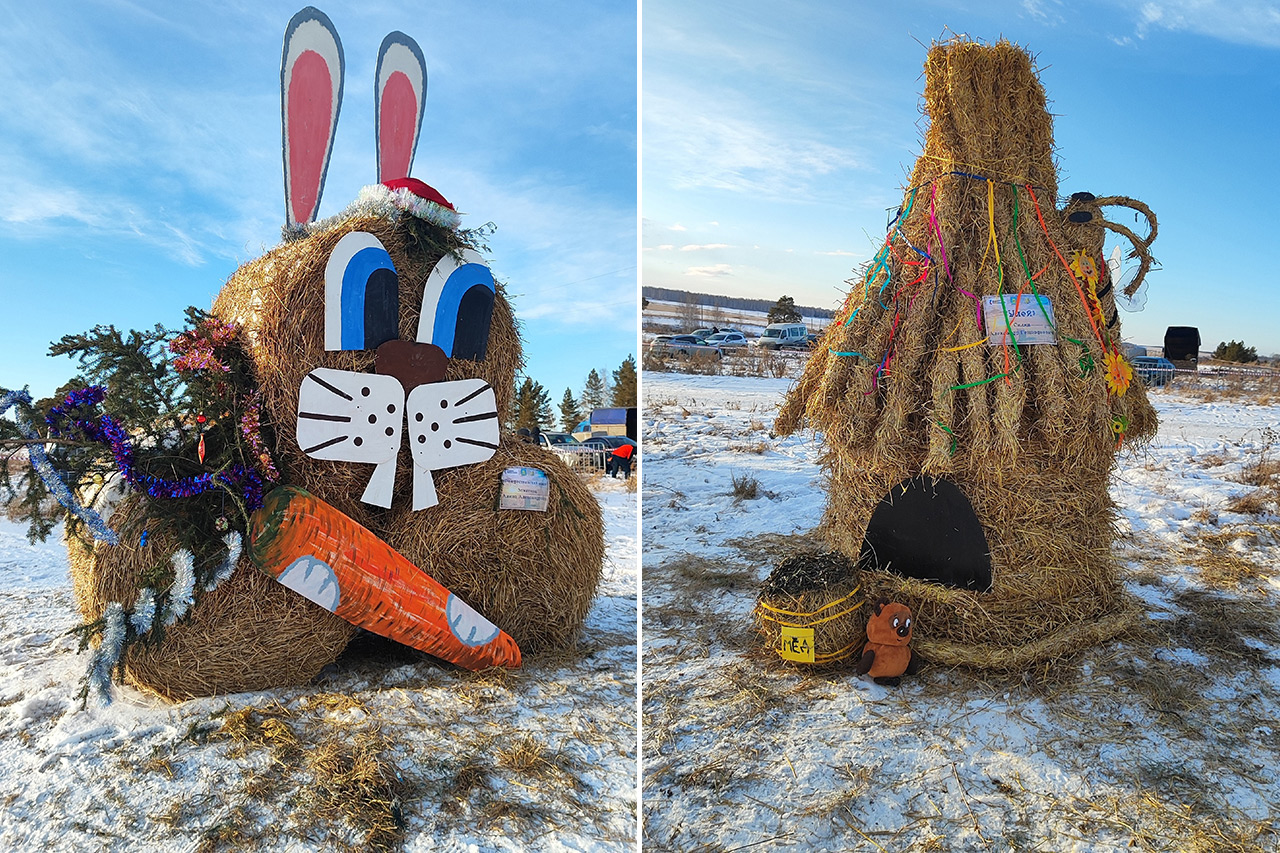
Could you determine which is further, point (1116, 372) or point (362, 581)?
point (1116, 372)

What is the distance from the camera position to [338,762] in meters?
3.05

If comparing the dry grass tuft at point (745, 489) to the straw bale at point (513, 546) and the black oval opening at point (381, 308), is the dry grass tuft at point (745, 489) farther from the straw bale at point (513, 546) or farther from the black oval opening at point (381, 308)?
the black oval opening at point (381, 308)

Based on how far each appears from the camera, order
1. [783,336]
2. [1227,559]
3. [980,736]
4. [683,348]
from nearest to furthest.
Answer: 1. [980,736]
2. [1227,559]
3. [683,348]
4. [783,336]

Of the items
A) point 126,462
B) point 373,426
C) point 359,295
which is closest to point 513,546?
point 373,426

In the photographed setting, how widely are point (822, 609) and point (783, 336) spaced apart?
21184 millimetres

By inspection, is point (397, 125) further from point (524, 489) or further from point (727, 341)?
point (727, 341)

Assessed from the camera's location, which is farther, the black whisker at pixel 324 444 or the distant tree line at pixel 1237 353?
the distant tree line at pixel 1237 353

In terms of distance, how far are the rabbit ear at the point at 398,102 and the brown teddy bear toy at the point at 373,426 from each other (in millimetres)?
19

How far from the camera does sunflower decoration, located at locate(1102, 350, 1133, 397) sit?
3.91 meters

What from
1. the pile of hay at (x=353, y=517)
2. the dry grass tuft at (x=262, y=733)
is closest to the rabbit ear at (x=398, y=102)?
the pile of hay at (x=353, y=517)

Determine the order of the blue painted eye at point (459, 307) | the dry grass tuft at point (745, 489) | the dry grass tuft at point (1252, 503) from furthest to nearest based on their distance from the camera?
the dry grass tuft at point (745, 489)
the dry grass tuft at point (1252, 503)
the blue painted eye at point (459, 307)

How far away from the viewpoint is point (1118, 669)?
3785 millimetres

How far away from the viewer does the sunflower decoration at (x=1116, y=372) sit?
391 cm

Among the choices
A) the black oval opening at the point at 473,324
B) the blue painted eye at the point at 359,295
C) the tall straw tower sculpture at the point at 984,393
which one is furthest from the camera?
the black oval opening at the point at 473,324
